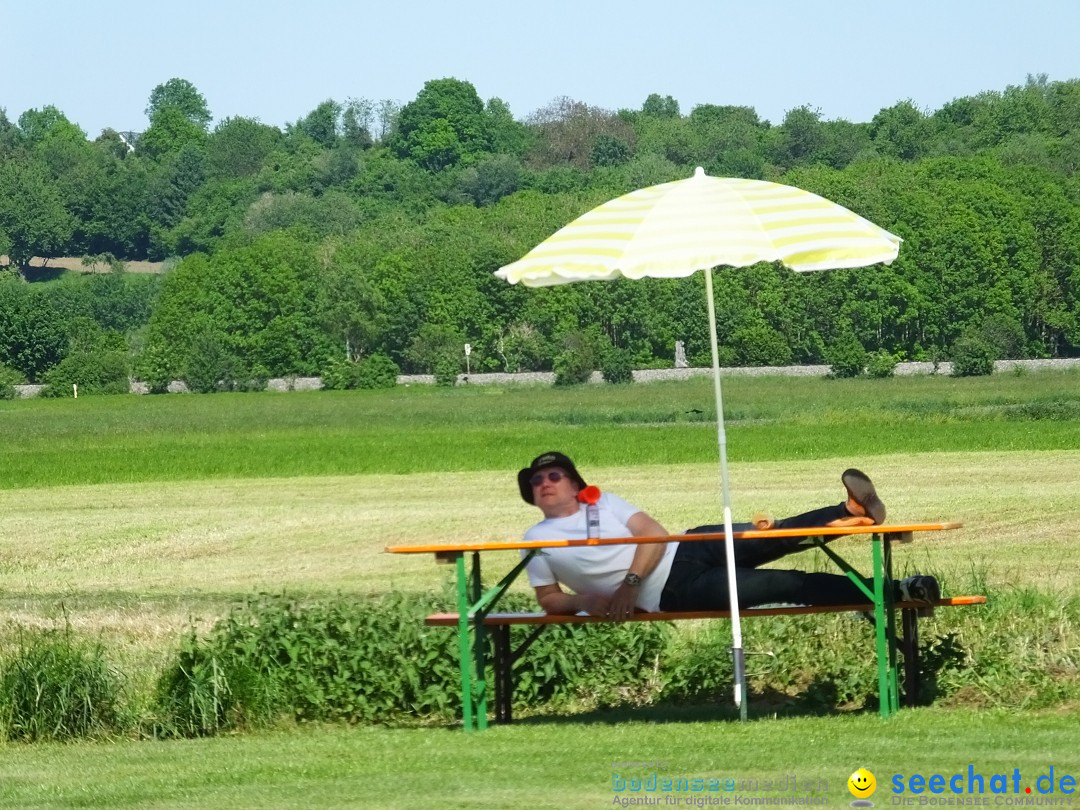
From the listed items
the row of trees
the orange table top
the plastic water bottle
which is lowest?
the orange table top

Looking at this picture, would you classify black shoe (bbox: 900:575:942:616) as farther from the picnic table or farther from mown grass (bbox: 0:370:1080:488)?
mown grass (bbox: 0:370:1080:488)

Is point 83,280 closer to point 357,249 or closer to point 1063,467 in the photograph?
point 357,249

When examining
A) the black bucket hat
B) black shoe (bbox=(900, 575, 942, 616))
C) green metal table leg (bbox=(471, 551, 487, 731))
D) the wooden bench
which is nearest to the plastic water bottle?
the black bucket hat

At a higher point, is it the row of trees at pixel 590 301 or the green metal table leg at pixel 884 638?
the row of trees at pixel 590 301

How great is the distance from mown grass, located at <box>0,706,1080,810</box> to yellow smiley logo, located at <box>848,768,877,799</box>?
1.4 inches

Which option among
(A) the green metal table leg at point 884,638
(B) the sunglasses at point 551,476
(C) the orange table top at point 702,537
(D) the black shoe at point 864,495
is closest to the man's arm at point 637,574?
(C) the orange table top at point 702,537

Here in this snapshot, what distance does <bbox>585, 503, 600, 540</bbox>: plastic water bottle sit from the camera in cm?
914

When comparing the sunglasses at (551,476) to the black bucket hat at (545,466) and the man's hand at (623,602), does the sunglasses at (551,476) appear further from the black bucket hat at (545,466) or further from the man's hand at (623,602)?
the man's hand at (623,602)

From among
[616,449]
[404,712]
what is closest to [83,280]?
[616,449]

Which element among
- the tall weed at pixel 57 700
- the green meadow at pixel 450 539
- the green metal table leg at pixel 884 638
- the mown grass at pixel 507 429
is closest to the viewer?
the green meadow at pixel 450 539

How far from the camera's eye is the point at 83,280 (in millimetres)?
175125

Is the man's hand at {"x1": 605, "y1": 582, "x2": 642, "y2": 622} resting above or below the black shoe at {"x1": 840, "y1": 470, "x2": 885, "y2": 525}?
below

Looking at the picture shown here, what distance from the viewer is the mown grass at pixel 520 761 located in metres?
7.01

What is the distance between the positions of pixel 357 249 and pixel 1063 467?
107714 millimetres
